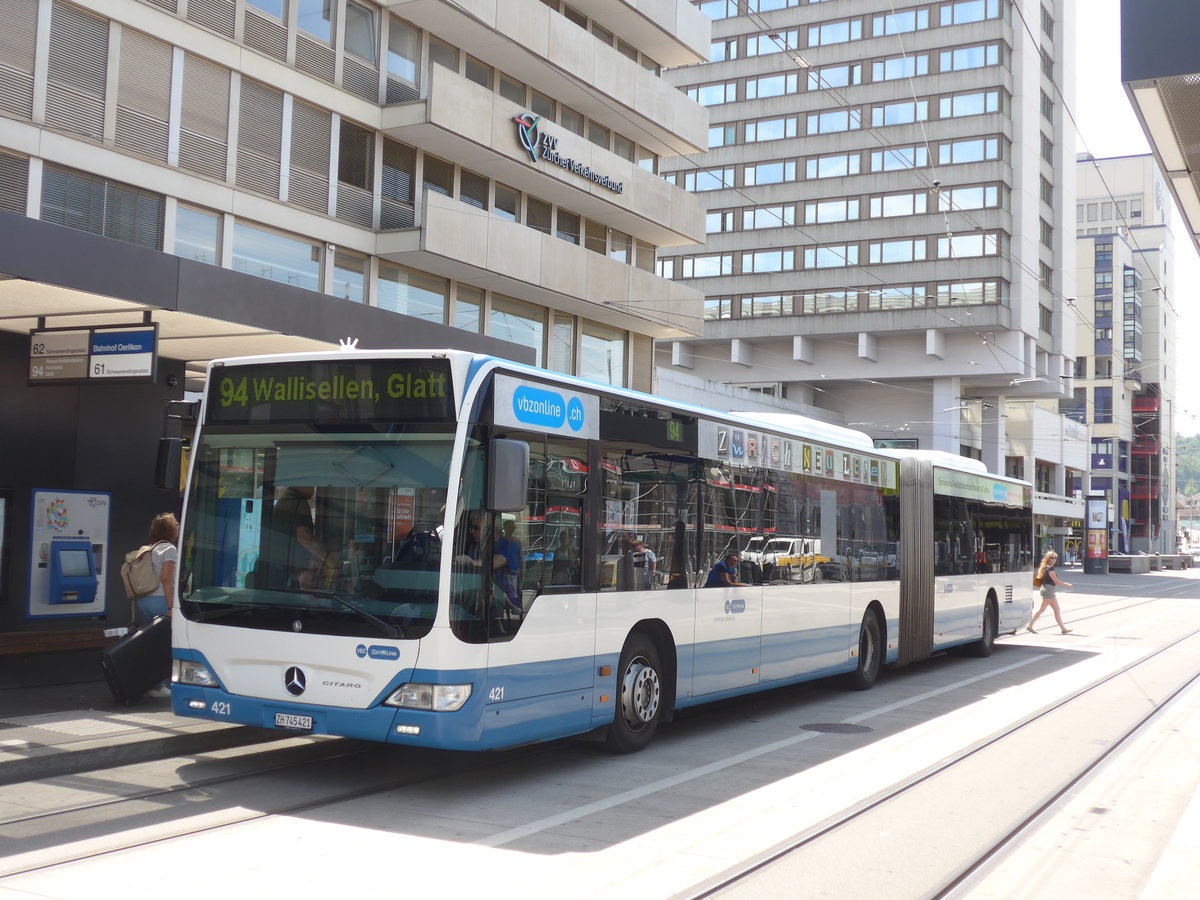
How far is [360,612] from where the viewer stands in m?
7.79

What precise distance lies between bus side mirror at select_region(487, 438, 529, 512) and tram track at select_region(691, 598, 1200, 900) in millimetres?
2620

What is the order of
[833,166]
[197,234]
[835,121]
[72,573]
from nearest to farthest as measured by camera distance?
[72,573], [197,234], [835,121], [833,166]

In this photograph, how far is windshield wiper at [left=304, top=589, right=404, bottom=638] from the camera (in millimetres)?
Answer: 7707

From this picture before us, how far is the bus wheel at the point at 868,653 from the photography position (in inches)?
578

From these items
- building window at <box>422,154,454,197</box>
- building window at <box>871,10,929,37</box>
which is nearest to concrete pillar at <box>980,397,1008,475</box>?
building window at <box>871,10,929,37</box>

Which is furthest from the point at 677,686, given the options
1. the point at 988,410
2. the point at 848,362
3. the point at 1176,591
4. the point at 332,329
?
the point at 988,410

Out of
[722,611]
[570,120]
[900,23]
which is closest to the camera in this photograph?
[722,611]

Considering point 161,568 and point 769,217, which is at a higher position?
point 769,217

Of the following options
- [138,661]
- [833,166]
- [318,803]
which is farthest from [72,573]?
[833,166]

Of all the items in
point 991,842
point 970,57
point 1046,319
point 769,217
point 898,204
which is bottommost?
point 991,842

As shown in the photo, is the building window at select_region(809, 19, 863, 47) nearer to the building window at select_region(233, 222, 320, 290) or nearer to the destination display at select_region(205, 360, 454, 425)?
the building window at select_region(233, 222, 320, 290)

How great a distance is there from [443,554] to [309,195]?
53.7 feet

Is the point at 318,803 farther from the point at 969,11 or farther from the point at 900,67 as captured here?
the point at 969,11

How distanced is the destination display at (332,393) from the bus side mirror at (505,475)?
0.42 meters
